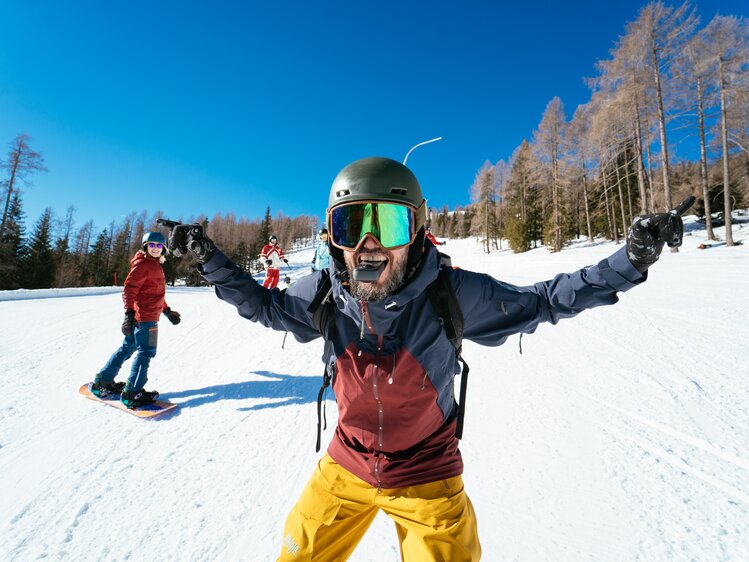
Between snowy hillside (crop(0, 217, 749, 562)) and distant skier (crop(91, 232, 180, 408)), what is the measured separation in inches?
13.1

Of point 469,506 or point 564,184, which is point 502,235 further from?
point 469,506

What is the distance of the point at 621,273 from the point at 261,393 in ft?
14.2

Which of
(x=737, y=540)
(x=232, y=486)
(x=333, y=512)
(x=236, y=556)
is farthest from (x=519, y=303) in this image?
(x=232, y=486)

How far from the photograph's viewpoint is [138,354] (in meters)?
4.39

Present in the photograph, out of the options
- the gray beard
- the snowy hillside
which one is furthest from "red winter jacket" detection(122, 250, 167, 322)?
the gray beard

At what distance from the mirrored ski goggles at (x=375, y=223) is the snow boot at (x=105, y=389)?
429 cm

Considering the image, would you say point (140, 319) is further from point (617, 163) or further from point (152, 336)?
point (617, 163)

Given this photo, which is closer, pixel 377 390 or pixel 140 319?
pixel 377 390

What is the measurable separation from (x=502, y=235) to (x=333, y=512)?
49.1 meters

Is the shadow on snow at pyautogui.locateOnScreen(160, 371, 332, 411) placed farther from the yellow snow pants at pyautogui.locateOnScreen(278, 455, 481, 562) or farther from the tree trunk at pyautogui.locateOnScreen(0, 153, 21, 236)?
the tree trunk at pyautogui.locateOnScreen(0, 153, 21, 236)

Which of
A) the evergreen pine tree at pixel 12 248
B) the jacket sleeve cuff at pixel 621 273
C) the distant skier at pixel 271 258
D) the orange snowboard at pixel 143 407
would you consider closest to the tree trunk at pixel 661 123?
the distant skier at pixel 271 258

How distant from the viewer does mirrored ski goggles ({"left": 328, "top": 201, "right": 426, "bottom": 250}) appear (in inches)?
72.8

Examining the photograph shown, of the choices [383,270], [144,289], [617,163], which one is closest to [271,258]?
[144,289]

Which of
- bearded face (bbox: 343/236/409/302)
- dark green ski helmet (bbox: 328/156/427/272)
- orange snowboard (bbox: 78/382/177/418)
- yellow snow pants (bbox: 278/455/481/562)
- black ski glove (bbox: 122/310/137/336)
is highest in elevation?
dark green ski helmet (bbox: 328/156/427/272)
